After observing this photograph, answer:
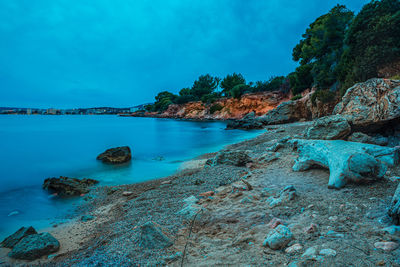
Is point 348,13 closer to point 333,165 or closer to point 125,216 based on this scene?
point 333,165

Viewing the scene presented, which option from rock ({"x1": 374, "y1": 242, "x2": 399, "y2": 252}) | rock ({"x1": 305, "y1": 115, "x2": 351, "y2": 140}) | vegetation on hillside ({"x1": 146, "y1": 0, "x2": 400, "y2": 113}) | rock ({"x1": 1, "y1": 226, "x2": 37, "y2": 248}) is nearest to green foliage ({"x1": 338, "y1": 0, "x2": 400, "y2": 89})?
vegetation on hillside ({"x1": 146, "y1": 0, "x2": 400, "y2": 113})

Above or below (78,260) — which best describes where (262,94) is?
above

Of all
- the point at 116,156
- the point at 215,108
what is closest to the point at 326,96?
the point at 116,156

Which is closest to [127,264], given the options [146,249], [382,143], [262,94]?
[146,249]

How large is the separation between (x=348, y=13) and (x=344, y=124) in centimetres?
3105

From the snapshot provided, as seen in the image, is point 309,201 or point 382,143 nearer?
point 309,201

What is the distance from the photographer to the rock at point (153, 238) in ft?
9.83

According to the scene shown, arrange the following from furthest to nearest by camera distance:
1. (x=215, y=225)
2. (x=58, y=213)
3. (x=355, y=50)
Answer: (x=355, y=50) < (x=58, y=213) < (x=215, y=225)

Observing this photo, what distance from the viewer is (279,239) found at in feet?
8.21

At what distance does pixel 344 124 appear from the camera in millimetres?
6516

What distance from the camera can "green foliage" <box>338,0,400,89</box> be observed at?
13117 mm

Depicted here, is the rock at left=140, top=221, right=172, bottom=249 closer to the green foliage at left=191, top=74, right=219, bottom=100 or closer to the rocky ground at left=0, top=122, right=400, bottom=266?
the rocky ground at left=0, top=122, right=400, bottom=266

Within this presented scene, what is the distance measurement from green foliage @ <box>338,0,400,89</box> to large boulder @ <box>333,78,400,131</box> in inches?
289

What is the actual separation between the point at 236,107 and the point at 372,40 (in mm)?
39660
